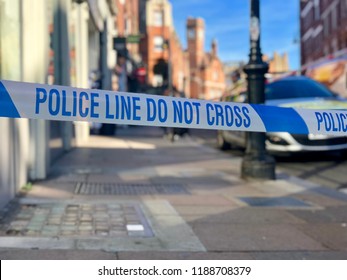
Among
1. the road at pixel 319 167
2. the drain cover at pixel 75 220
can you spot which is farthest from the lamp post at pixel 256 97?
the drain cover at pixel 75 220

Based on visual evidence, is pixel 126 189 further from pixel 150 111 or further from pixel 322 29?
pixel 322 29

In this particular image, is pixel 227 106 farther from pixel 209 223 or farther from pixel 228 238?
pixel 209 223

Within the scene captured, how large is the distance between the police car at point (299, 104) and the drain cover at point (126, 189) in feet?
11.8

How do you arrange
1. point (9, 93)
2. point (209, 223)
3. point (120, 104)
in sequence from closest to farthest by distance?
point (9, 93), point (120, 104), point (209, 223)

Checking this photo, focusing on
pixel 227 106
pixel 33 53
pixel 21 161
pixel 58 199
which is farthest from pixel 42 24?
pixel 227 106

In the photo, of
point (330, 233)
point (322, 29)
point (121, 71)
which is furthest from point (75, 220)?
point (322, 29)

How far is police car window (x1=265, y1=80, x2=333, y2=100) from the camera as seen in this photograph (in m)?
12.2

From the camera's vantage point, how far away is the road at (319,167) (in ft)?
29.9

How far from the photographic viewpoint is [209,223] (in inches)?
223

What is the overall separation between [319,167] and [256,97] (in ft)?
10.2

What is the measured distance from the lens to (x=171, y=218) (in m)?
5.85

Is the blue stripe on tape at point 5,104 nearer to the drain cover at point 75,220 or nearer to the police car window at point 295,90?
the drain cover at point 75,220

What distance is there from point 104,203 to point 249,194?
2332 millimetres

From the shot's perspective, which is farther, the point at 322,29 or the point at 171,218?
the point at 322,29
